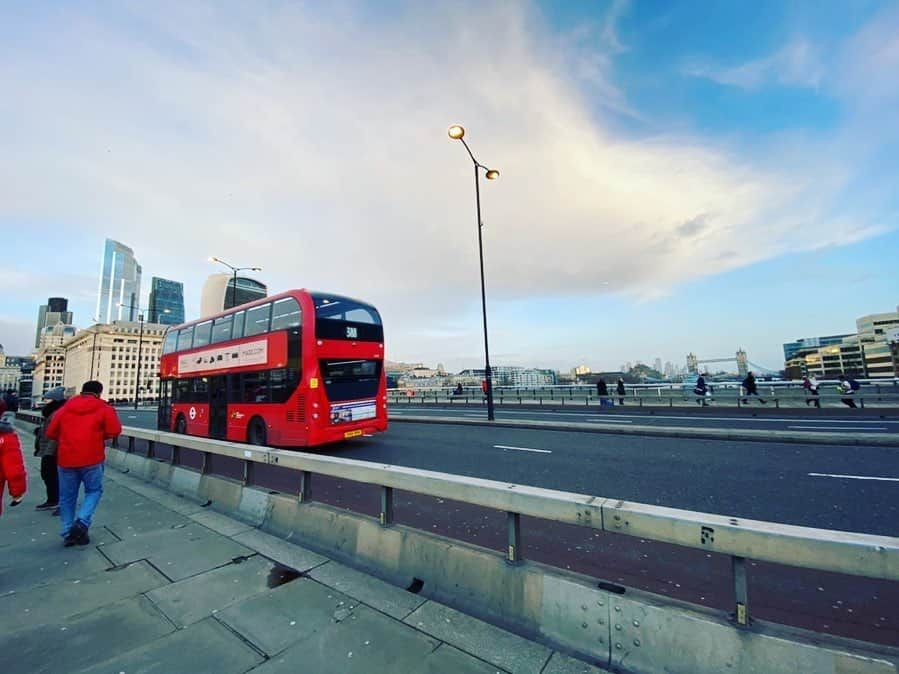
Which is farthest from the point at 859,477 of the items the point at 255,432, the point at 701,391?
the point at 701,391

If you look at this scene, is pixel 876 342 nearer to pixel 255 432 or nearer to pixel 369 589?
pixel 255 432

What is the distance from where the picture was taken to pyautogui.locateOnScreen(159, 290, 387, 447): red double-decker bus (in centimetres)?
1016

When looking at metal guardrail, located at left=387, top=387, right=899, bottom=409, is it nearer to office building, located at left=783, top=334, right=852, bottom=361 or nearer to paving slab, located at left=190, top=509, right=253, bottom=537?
paving slab, located at left=190, top=509, right=253, bottom=537

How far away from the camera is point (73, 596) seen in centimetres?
343

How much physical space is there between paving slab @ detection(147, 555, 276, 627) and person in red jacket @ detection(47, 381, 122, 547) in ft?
7.18

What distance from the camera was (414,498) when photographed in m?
6.43

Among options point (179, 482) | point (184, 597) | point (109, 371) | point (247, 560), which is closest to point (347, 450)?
point (179, 482)

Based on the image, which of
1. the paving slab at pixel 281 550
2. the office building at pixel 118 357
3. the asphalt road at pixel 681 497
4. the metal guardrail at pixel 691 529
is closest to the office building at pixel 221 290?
the office building at pixel 118 357

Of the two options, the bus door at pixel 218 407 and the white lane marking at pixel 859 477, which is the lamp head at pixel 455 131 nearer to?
the bus door at pixel 218 407

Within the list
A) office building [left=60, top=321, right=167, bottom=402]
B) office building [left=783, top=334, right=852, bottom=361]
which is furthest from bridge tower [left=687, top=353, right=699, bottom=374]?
office building [left=60, top=321, right=167, bottom=402]

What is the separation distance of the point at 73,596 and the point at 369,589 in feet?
8.37

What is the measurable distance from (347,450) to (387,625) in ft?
28.8

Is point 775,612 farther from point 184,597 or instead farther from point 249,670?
point 184,597

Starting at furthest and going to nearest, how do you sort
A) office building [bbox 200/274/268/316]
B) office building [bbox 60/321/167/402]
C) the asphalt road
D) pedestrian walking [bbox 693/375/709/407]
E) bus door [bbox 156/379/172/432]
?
office building [bbox 60/321/167/402] < office building [bbox 200/274/268/316] < pedestrian walking [bbox 693/375/709/407] < bus door [bbox 156/379/172/432] < the asphalt road
